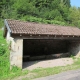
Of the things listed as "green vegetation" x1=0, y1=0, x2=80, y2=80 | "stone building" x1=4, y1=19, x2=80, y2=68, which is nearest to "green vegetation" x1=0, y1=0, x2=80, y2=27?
"green vegetation" x1=0, y1=0, x2=80, y2=80

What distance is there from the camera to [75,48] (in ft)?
55.2

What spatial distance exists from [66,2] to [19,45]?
50.3m

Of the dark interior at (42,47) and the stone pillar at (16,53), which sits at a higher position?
the stone pillar at (16,53)

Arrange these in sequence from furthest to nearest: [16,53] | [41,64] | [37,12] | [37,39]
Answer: [37,12], [37,39], [41,64], [16,53]

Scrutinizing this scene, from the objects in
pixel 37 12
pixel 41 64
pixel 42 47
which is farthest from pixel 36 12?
pixel 41 64

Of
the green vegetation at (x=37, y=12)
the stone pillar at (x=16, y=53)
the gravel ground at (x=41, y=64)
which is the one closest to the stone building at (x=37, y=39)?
the stone pillar at (x=16, y=53)

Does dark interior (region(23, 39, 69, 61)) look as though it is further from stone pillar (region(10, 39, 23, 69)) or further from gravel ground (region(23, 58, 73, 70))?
stone pillar (region(10, 39, 23, 69))

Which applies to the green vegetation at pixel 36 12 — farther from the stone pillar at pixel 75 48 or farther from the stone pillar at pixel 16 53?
the stone pillar at pixel 75 48

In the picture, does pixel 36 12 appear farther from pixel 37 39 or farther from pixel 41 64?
pixel 41 64

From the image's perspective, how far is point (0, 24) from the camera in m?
29.8

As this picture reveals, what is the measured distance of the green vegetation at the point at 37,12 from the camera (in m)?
33.9

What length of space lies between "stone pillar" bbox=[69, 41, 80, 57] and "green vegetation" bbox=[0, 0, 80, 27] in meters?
13.8

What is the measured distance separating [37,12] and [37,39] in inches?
940

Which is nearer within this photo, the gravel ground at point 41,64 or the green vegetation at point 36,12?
the gravel ground at point 41,64
